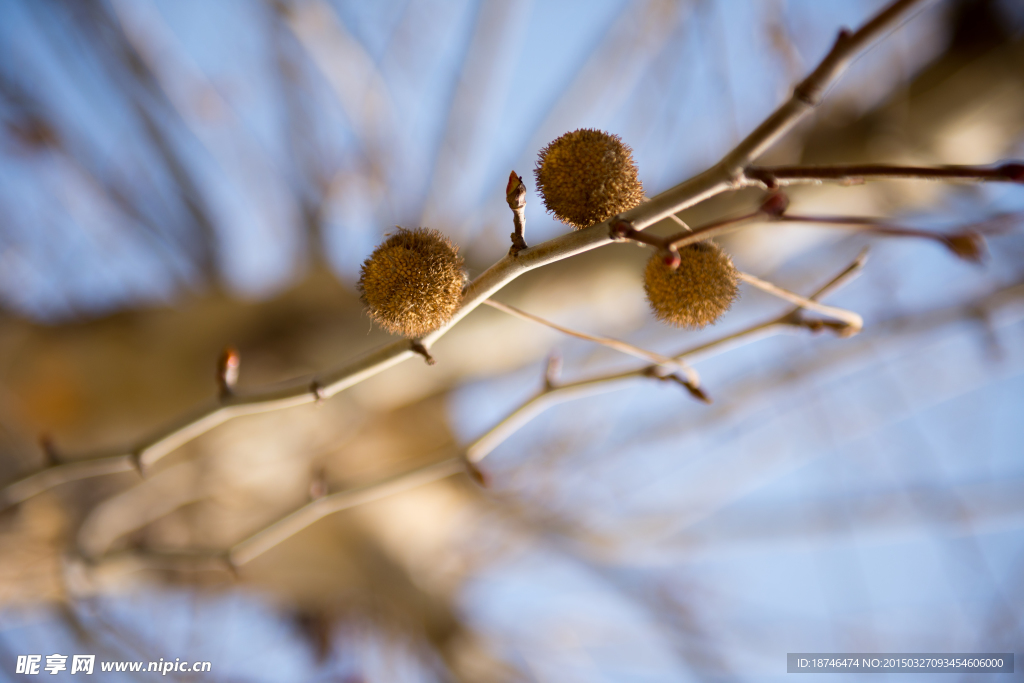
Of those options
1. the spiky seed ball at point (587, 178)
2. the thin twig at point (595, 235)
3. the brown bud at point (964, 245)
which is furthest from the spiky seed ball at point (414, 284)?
the brown bud at point (964, 245)

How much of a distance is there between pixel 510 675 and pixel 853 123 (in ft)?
8.24

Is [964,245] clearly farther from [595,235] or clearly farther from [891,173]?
[595,235]

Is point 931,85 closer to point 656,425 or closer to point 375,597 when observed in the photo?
point 656,425

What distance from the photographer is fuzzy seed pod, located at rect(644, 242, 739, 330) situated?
0.68 m

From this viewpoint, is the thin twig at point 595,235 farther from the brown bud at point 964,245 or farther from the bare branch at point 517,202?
the brown bud at point 964,245

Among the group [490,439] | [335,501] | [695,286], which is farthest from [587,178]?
[335,501]

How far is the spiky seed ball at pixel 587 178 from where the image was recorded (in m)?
0.61

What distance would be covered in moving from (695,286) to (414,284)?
341 mm

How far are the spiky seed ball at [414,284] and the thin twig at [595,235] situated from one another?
0.02 m

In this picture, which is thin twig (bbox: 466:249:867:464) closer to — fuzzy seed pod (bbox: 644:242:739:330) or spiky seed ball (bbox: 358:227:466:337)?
fuzzy seed pod (bbox: 644:242:739:330)

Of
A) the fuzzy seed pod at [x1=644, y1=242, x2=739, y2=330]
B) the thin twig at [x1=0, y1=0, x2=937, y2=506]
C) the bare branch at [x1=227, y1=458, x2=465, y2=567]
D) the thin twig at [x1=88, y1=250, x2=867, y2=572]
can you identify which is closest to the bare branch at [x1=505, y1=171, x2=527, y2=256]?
the thin twig at [x1=0, y1=0, x2=937, y2=506]

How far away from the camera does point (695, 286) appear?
682mm

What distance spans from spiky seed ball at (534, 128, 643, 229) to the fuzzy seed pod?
100 mm

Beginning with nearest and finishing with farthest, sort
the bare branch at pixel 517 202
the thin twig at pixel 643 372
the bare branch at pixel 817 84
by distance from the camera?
1. the bare branch at pixel 817 84
2. the bare branch at pixel 517 202
3. the thin twig at pixel 643 372
